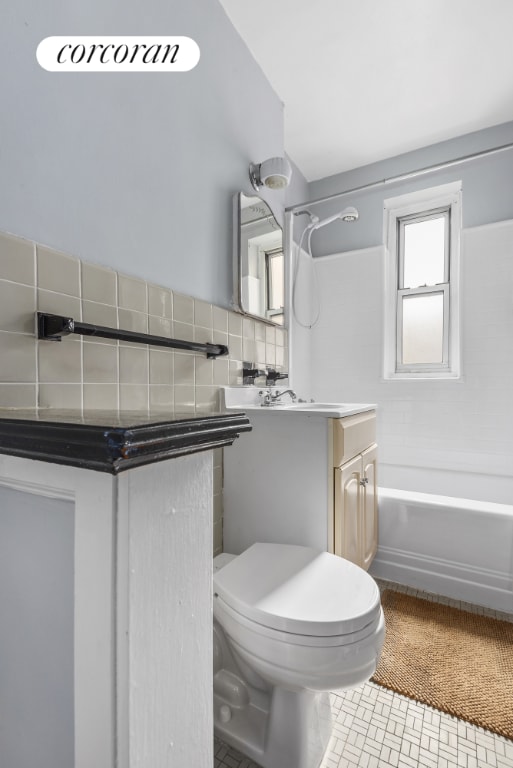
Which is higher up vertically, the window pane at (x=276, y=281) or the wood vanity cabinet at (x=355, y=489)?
A: the window pane at (x=276, y=281)

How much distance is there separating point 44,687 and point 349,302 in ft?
8.72

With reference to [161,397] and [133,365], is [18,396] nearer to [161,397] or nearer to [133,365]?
[133,365]

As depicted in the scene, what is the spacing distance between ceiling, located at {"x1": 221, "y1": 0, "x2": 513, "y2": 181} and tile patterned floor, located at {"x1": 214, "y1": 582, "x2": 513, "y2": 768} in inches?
103

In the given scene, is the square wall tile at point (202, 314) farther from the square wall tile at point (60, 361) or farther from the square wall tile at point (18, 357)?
the square wall tile at point (18, 357)

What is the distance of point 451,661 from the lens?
1334 millimetres

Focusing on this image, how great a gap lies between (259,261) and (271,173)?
39 centimetres

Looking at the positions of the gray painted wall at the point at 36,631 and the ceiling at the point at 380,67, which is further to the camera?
the ceiling at the point at 380,67

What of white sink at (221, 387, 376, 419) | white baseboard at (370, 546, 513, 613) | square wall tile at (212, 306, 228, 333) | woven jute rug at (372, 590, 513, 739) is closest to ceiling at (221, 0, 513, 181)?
square wall tile at (212, 306, 228, 333)

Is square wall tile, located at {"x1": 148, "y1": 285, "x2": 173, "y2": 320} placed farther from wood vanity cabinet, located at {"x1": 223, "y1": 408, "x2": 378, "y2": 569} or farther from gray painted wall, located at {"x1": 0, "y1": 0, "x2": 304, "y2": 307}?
wood vanity cabinet, located at {"x1": 223, "y1": 408, "x2": 378, "y2": 569}

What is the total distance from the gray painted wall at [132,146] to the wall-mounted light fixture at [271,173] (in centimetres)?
6

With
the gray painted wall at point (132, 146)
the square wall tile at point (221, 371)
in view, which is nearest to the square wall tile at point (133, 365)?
the gray painted wall at point (132, 146)

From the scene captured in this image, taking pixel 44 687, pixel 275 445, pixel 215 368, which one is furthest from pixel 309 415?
pixel 44 687

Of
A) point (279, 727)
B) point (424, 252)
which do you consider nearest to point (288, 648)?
point (279, 727)

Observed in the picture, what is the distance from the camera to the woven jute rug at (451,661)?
1151 millimetres
